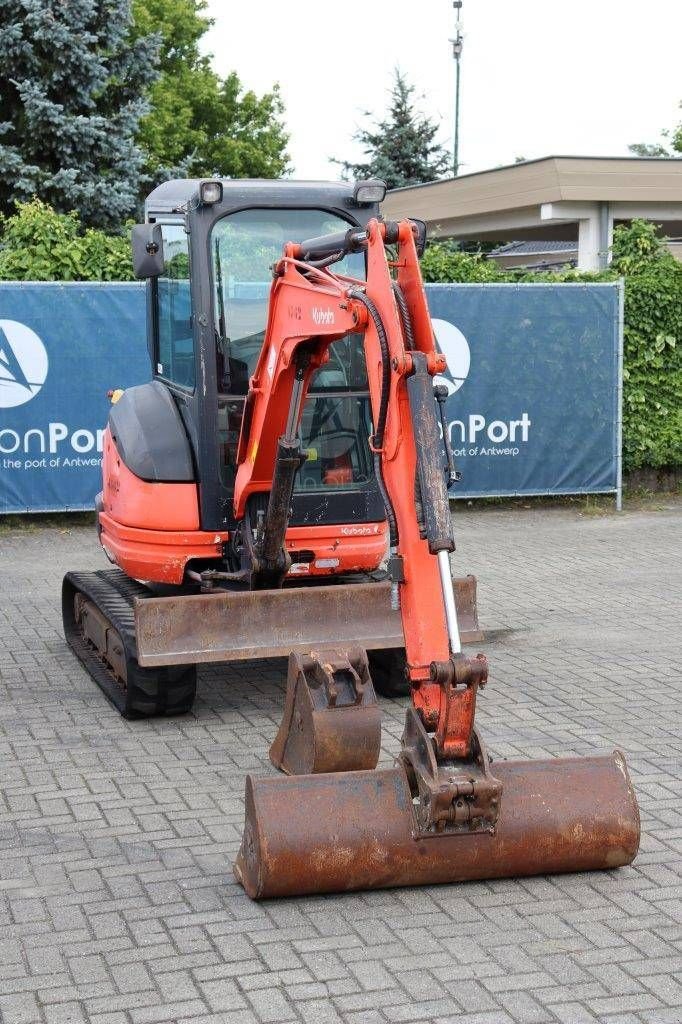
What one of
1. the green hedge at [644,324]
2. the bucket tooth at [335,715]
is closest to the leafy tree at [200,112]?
the green hedge at [644,324]

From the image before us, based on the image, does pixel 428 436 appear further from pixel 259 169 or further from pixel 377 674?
pixel 259 169

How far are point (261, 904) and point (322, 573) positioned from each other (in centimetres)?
325

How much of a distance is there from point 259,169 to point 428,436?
4249cm

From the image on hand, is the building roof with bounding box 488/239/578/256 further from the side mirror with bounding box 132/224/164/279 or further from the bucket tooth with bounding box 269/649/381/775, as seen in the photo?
the bucket tooth with bounding box 269/649/381/775

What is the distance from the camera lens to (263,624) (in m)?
7.88

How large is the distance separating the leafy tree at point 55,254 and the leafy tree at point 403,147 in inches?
916

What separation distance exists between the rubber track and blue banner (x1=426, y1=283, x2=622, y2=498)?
265 inches

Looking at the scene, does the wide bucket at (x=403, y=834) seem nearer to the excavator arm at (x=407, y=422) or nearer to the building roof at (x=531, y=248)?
the excavator arm at (x=407, y=422)

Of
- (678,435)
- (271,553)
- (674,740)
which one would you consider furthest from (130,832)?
(678,435)

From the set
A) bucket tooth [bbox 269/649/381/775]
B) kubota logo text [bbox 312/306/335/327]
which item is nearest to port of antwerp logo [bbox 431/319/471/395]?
kubota logo text [bbox 312/306/335/327]

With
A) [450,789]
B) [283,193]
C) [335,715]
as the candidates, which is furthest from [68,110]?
[450,789]

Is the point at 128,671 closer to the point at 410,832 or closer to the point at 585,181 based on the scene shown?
the point at 410,832

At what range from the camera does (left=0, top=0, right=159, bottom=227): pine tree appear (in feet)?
71.1

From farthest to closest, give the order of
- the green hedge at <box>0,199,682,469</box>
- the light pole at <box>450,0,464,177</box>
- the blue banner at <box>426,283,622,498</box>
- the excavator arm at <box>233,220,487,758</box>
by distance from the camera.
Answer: the light pole at <box>450,0,464,177</box> → the green hedge at <box>0,199,682,469</box> → the blue banner at <box>426,283,622,498</box> → the excavator arm at <box>233,220,487,758</box>
